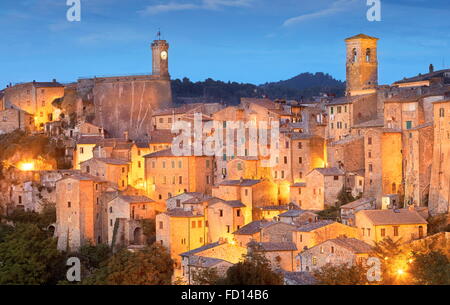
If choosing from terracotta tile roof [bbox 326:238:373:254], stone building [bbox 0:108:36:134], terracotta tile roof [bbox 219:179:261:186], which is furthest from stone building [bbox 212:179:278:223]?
stone building [bbox 0:108:36:134]

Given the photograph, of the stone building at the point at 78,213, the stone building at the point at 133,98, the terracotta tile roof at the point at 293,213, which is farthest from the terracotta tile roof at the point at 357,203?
the stone building at the point at 133,98

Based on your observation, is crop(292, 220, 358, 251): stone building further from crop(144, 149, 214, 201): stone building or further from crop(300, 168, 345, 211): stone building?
crop(144, 149, 214, 201): stone building

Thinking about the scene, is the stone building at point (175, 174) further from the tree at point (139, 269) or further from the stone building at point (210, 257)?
the stone building at point (210, 257)

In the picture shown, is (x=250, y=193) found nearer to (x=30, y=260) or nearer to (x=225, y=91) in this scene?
(x=30, y=260)

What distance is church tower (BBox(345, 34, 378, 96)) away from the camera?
6053 centimetres

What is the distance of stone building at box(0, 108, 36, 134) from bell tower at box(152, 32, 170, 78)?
10571mm

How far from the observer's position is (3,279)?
50.1m

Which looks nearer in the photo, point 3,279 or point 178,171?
point 3,279

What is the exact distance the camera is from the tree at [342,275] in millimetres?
36375
